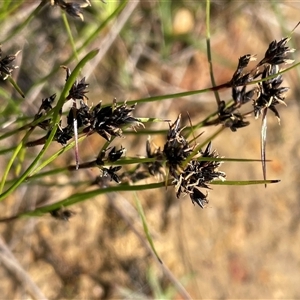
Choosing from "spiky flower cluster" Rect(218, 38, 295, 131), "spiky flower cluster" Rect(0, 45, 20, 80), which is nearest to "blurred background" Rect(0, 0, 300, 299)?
"spiky flower cluster" Rect(0, 45, 20, 80)

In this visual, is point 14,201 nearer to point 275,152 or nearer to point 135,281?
point 135,281

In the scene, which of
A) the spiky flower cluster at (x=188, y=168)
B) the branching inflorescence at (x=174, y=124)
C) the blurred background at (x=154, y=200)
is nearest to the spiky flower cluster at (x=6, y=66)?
the branching inflorescence at (x=174, y=124)

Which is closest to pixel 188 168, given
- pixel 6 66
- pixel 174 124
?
pixel 174 124

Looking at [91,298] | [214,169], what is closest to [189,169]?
[214,169]

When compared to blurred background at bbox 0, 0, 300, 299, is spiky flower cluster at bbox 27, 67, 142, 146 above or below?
below

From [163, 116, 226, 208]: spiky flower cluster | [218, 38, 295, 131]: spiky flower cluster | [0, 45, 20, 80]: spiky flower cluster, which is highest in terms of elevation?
[218, 38, 295, 131]: spiky flower cluster

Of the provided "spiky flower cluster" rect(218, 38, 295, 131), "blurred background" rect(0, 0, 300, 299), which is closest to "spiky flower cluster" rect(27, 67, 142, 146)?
"spiky flower cluster" rect(218, 38, 295, 131)

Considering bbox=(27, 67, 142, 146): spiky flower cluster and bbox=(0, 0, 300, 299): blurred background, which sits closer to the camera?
bbox=(27, 67, 142, 146): spiky flower cluster

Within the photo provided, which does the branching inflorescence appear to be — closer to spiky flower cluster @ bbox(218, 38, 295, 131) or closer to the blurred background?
spiky flower cluster @ bbox(218, 38, 295, 131)

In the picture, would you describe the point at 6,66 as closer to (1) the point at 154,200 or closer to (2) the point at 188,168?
(2) the point at 188,168
